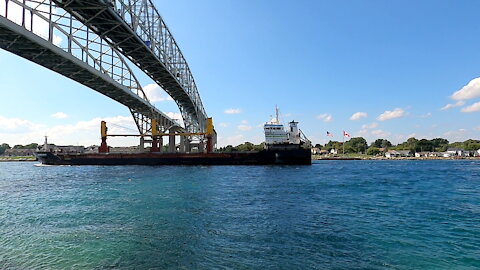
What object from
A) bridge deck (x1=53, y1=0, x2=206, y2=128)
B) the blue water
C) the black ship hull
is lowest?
the blue water

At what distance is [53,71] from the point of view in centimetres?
3344

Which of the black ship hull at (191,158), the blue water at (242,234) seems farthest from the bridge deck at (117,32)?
the blue water at (242,234)

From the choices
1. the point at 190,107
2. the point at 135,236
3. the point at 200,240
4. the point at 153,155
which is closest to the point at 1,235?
the point at 135,236

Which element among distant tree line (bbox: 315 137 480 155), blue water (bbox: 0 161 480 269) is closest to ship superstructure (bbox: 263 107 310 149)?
blue water (bbox: 0 161 480 269)

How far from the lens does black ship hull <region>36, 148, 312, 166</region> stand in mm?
53406

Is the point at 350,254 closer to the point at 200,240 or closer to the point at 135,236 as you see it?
the point at 200,240

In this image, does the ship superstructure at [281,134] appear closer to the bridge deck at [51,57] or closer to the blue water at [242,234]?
the bridge deck at [51,57]

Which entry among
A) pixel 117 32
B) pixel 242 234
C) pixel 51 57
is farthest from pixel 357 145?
pixel 242 234

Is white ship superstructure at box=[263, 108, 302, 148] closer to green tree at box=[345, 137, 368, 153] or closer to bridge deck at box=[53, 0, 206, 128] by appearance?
bridge deck at box=[53, 0, 206, 128]

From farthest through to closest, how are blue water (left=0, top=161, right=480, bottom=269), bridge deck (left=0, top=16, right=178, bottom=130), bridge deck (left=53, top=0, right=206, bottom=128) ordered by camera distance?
bridge deck (left=53, top=0, right=206, bottom=128)
bridge deck (left=0, top=16, right=178, bottom=130)
blue water (left=0, top=161, right=480, bottom=269)

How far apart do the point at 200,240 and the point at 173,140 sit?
6757 centimetres

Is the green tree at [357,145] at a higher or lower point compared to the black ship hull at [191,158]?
higher

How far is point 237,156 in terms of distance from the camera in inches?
2256

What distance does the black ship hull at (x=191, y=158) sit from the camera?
53406 mm
